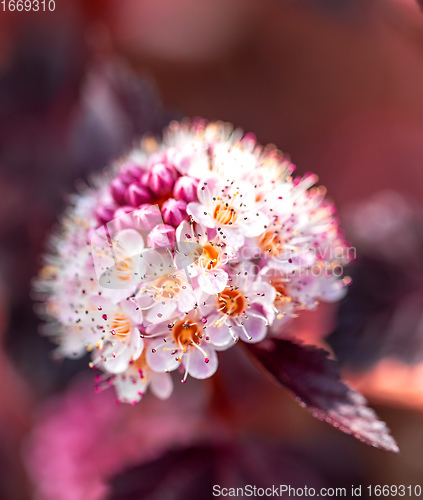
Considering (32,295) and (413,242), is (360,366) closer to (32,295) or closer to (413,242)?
(413,242)

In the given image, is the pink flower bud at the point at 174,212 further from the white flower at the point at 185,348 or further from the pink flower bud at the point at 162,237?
the white flower at the point at 185,348

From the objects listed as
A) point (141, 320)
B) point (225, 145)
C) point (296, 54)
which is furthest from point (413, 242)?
point (296, 54)

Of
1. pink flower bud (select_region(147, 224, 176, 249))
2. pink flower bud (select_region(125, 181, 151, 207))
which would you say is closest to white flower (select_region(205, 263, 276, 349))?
pink flower bud (select_region(147, 224, 176, 249))

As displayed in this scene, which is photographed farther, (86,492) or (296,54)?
(296,54)

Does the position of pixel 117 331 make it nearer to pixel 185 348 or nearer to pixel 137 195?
pixel 185 348

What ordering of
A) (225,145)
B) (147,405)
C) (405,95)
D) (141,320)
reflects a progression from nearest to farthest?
(141,320), (225,145), (147,405), (405,95)

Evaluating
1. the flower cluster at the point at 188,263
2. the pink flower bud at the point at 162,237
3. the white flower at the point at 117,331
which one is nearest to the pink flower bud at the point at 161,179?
the flower cluster at the point at 188,263

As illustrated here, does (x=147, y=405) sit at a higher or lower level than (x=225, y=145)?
lower

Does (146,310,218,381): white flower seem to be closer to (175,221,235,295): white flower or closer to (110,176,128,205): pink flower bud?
(175,221,235,295): white flower
